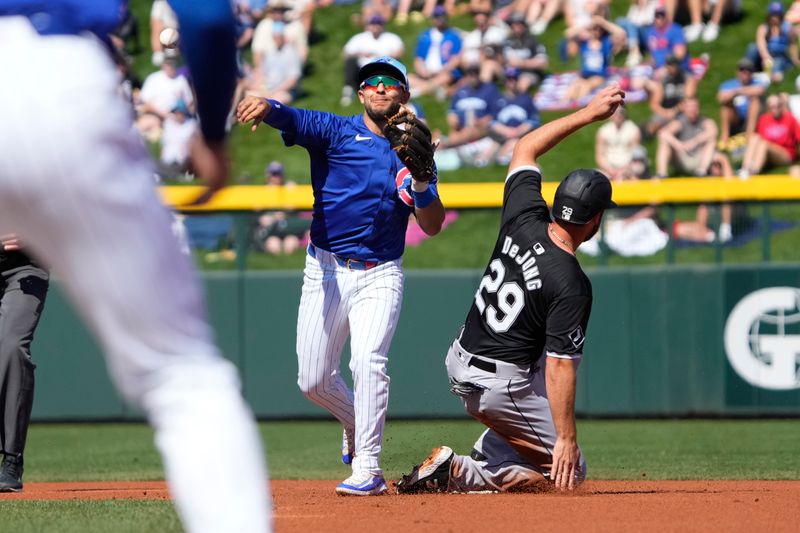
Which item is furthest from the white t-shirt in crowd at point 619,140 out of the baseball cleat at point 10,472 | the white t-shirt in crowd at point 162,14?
the baseball cleat at point 10,472

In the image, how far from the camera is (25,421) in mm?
6203

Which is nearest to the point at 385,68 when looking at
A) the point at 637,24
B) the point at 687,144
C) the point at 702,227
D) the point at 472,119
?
the point at 702,227

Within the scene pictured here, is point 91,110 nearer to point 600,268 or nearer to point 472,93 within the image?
point 600,268

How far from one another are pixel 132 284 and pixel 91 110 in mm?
342

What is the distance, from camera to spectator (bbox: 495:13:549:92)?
14.5 m

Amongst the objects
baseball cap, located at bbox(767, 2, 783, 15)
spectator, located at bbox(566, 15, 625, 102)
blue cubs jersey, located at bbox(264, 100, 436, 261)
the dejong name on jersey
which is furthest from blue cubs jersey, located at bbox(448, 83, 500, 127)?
the dejong name on jersey

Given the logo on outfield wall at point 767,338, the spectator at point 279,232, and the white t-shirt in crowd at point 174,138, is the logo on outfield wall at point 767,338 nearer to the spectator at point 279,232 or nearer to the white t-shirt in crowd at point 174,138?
the spectator at point 279,232

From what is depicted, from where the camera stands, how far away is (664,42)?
1425 cm

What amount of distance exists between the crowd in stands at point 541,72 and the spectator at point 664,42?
2 cm

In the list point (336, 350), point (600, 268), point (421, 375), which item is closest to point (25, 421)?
point (336, 350)

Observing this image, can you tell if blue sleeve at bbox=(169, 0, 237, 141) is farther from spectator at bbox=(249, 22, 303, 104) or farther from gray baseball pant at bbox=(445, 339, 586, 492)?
spectator at bbox=(249, 22, 303, 104)

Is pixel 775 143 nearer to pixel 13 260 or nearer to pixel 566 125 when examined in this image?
pixel 566 125

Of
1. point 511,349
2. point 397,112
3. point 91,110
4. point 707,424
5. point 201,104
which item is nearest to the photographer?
point 91,110

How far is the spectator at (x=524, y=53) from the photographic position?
47.6 ft
